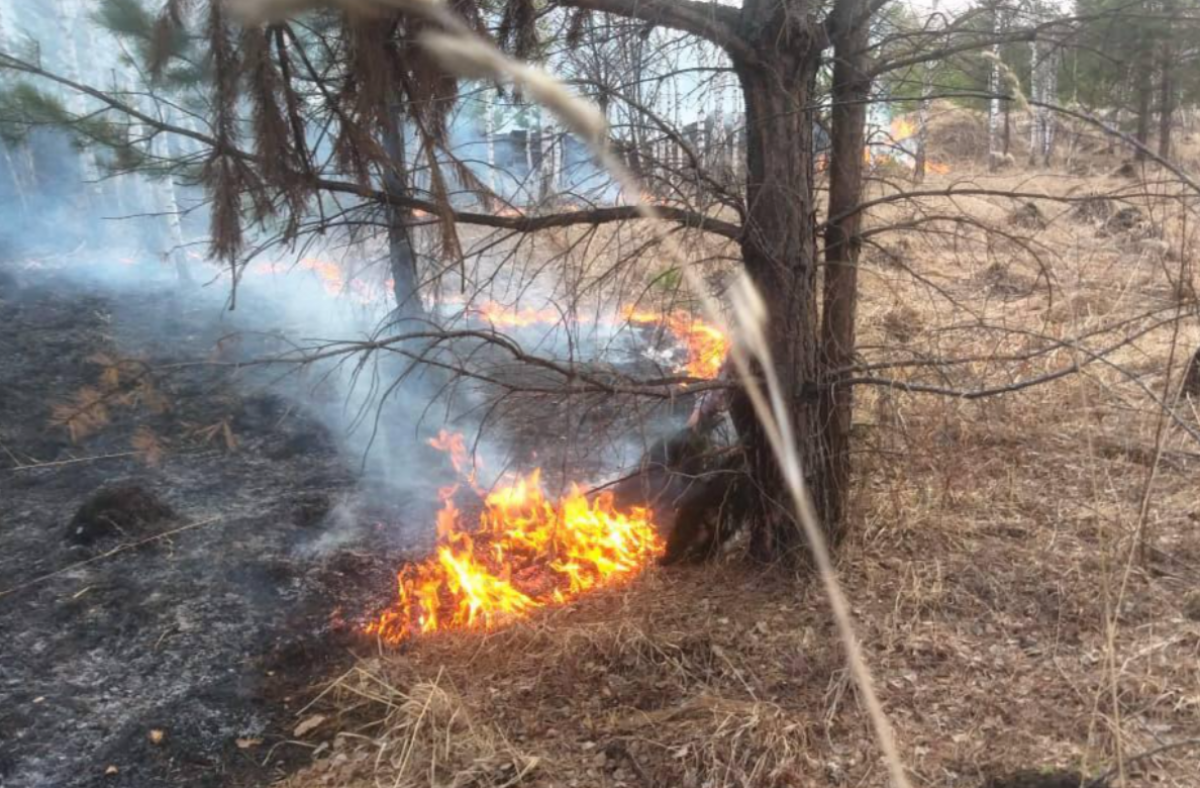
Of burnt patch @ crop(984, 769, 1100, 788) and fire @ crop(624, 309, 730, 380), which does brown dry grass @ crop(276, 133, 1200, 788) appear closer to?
burnt patch @ crop(984, 769, 1100, 788)

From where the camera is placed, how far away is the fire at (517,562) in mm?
4957

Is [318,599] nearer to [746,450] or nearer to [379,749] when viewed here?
[379,749]

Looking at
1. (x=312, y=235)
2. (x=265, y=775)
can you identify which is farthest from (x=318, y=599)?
(x=312, y=235)

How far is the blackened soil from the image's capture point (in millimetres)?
3932

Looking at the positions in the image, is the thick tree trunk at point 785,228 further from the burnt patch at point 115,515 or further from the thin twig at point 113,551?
the burnt patch at point 115,515

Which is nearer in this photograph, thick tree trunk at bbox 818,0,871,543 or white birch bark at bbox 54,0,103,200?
thick tree trunk at bbox 818,0,871,543

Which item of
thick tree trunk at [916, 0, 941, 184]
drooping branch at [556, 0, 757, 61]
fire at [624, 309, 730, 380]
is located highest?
drooping branch at [556, 0, 757, 61]

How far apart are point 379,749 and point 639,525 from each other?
247 cm

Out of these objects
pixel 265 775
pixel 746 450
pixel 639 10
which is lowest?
pixel 265 775

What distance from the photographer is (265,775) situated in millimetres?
3766

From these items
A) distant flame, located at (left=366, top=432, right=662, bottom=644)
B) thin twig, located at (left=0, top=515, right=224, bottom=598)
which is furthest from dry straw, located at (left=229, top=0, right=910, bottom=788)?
thin twig, located at (left=0, top=515, right=224, bottom=598)

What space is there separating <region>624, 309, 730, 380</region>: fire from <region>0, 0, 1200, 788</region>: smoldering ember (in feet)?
0.29

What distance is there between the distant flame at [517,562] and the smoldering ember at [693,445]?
0.04 metres

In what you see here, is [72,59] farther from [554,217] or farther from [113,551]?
[554,217]
